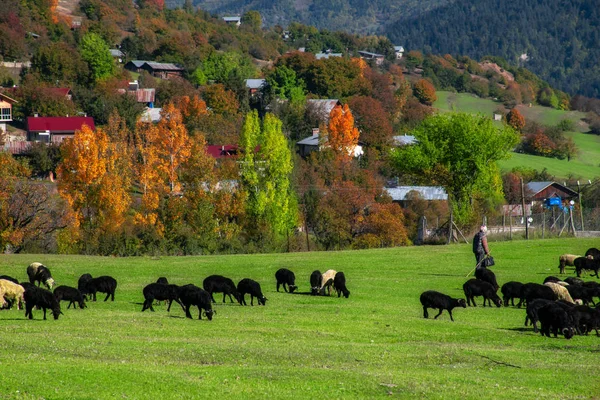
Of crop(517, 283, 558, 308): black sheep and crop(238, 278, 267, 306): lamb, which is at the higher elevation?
crop(238, 278, 267, 306): lamb

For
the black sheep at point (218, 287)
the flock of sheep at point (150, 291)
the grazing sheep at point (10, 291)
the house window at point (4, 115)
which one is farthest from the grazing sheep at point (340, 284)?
the house window at point (4, 115)

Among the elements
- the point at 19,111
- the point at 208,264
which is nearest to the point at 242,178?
the point at 208,264

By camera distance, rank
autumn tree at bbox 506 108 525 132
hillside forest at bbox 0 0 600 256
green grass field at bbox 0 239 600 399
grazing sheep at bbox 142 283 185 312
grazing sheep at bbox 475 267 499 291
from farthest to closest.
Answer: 1. autumn tree at bbox 506 108 525 132
2. hillside forest at bbox 0 0 600 256
3. grazing sheep at bbox 475 267 499 291
4. grazing sheep at bbox 142 283 185 312
5. green grass field at bbox 0 239 600 399

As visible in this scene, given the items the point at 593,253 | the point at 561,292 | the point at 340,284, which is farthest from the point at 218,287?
the point at 593,253

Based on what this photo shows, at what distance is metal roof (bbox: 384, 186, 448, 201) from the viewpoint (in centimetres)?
11162

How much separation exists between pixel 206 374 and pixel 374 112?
437 feet

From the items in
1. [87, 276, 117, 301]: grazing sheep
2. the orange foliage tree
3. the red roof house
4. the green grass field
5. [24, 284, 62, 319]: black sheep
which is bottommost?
the green grass field

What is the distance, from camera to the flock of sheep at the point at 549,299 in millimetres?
25641

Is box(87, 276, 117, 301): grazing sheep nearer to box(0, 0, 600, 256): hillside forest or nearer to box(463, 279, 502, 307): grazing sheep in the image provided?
box(463, 279, 502, 307): grazing sheep

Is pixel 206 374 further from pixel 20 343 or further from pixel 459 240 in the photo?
pixel 459 240

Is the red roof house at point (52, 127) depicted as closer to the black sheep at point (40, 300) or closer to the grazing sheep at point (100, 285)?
the grazing sheep at point (100, 285)

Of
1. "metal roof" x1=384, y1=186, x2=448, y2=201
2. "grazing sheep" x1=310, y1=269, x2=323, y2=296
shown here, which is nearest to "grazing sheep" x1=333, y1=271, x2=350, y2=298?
"grazing sheep" x1=310, y1=269, x2=323, y2=296

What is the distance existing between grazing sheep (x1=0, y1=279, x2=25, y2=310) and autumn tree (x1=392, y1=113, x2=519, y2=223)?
5471 cm

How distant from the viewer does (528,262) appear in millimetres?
48000
